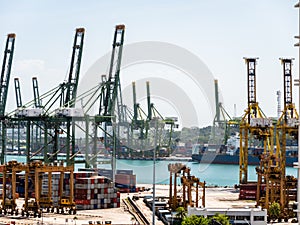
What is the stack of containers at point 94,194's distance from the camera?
4125 centimetres

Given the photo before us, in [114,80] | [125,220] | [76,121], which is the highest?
[114,80]

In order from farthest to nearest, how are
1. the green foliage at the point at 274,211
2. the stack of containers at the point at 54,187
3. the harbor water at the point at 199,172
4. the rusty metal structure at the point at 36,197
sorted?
the harbor water at the point at 199,172, the stack of containers at the point at 54,187, the rusty metal structure at the point at 36,197, the green foliage at the point at 274,211

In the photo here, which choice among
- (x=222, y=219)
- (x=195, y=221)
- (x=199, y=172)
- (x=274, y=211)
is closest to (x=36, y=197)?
(x=195, y=221)

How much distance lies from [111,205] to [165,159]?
240ft

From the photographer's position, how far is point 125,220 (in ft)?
118

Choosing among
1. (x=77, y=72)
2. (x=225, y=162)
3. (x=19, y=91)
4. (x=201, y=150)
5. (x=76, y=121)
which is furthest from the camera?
(x=201, y=150)

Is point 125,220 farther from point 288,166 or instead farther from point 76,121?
point 288,166

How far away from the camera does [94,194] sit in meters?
42.0

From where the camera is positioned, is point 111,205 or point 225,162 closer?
point 111,205

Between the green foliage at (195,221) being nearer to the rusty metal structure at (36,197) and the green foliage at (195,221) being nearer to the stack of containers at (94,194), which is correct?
the rusty metal structure at (36,197)

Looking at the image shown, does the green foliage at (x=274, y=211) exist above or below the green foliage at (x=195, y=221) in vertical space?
below

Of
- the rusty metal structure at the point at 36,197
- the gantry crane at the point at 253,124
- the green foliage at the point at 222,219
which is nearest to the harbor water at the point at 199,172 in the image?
the gantry crane at the point at 253,124

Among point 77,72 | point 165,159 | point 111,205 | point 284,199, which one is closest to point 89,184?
point 111,205

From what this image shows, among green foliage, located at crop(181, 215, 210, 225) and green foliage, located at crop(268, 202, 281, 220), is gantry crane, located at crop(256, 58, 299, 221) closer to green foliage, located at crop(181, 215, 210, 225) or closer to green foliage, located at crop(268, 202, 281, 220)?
green foliage, located at crop(268, 202, 281, 220)
